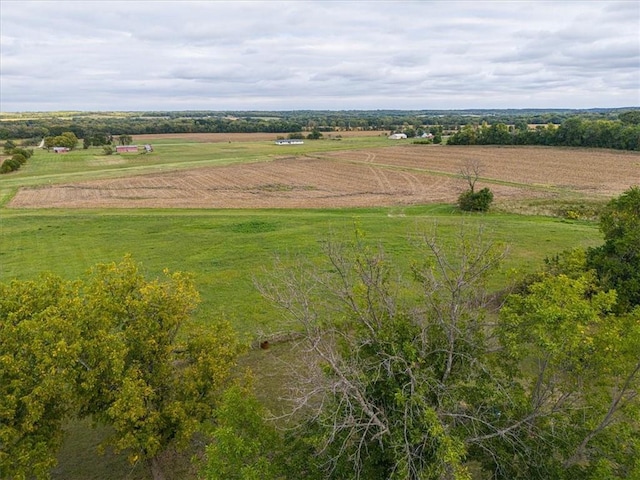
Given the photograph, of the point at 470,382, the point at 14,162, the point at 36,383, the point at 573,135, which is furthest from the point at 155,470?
the point at 573,135

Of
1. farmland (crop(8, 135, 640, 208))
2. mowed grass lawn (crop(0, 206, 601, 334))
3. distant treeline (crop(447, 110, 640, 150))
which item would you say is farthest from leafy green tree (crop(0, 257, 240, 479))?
distant treeline (crop(447, 110, 640, 150))

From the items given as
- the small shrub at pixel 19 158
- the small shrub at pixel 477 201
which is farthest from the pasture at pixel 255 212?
the small shrub at pixel 19 158

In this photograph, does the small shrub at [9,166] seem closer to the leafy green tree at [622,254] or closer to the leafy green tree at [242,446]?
the leafy green tree at [242,446]

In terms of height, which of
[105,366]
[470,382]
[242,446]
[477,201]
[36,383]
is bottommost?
[477,201]

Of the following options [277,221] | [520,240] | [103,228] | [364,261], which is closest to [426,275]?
[364,261]

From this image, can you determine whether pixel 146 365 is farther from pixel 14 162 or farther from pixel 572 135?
pixel 572 135

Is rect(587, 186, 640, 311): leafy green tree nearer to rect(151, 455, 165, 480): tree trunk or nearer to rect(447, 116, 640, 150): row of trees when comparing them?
rect(151, 455, 165, 480): tree trunk
